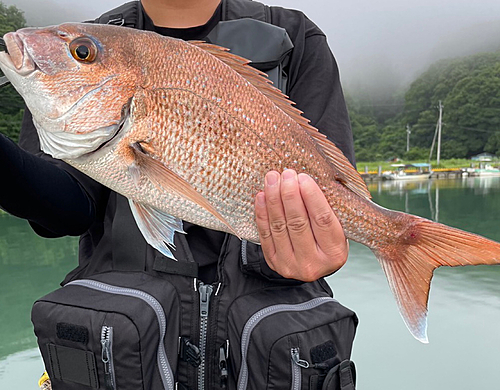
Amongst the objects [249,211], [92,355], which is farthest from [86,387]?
[249,211]

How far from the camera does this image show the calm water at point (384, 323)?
7.90 feet

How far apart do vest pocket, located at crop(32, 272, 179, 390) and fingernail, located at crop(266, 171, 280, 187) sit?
0.47 meters

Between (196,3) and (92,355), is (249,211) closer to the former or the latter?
(92,355)

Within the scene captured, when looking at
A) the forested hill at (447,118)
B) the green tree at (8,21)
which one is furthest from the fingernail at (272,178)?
the forested hill at (447,118)

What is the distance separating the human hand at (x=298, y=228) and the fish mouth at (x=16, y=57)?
0.52 meters

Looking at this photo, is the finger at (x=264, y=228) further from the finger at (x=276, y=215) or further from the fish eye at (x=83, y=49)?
the fish eye at (x=83, y=49)

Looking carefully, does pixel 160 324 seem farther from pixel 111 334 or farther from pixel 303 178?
pixel 303 178

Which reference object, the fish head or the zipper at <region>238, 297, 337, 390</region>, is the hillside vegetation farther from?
the fish head

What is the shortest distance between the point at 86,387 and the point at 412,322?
874 millimetres

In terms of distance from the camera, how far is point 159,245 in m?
0.99

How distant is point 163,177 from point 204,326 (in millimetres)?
522

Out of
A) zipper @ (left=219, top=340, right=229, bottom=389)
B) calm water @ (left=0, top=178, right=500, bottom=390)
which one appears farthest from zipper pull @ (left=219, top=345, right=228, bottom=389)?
calm water @ (left=0, top=178, right=500, bottom=390)

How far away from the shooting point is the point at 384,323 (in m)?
3.08

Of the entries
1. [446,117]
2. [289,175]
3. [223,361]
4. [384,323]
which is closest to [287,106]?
[289,175]
